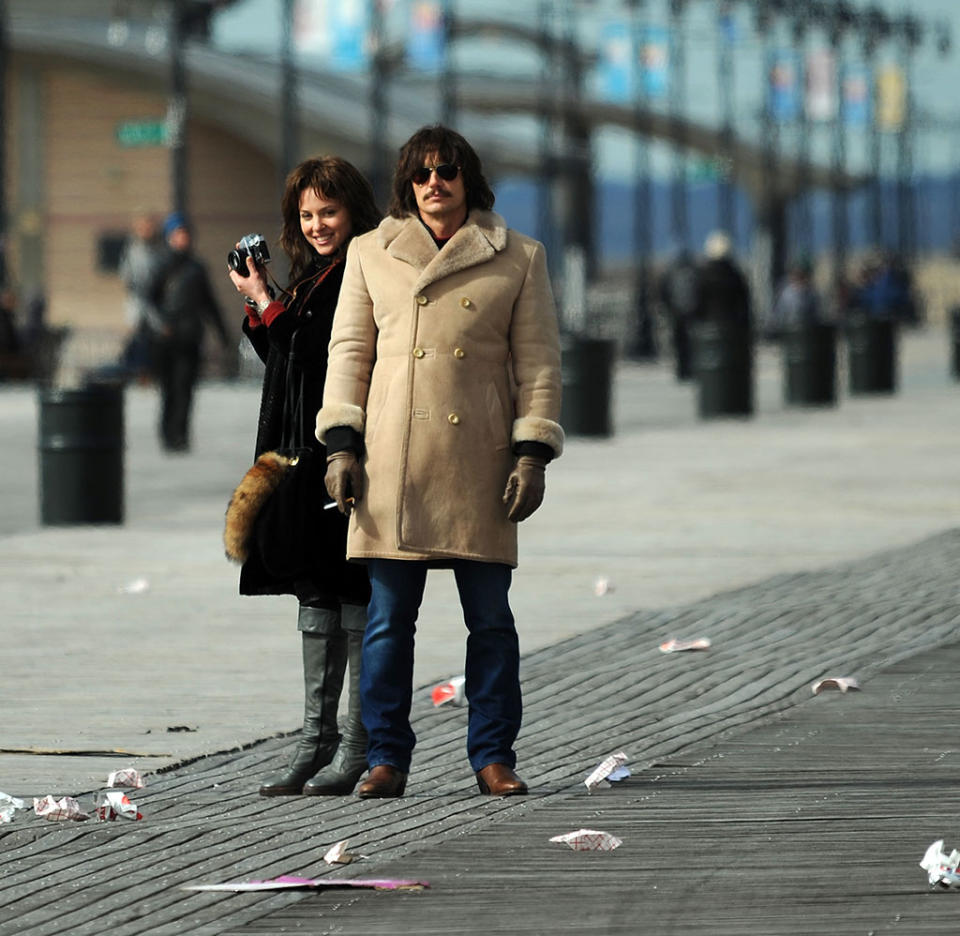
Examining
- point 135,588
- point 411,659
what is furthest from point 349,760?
point 135,588

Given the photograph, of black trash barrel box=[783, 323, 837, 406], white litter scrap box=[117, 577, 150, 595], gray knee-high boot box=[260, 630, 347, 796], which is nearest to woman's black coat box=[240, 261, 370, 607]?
gray knee-high boot box=[260, 630, 347, 796]

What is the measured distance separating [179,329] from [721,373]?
21.6 feet

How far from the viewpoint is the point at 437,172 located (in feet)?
22.3

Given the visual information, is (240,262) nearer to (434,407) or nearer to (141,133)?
(434,407)

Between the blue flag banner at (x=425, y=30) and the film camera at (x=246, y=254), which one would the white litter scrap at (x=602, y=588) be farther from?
the blue flag banner at (x=425, y=30)

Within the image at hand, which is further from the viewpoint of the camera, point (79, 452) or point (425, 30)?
point (425, 30)

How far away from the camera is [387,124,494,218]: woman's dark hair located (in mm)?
6781

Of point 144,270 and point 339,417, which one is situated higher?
point 144,270

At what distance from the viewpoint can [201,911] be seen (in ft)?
18.4

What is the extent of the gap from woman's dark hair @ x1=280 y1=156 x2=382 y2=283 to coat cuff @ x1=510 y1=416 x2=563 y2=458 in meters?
0.78

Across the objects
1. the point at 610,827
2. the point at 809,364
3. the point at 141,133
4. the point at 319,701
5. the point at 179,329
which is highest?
the point at 141,133

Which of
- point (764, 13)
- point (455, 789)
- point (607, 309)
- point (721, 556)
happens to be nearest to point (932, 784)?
point (455, 789)

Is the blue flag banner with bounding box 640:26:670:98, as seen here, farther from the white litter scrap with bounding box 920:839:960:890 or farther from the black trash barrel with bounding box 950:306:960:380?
the white litter scrap with bounding box 920:839:960:890

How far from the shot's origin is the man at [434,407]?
676 centimetres
